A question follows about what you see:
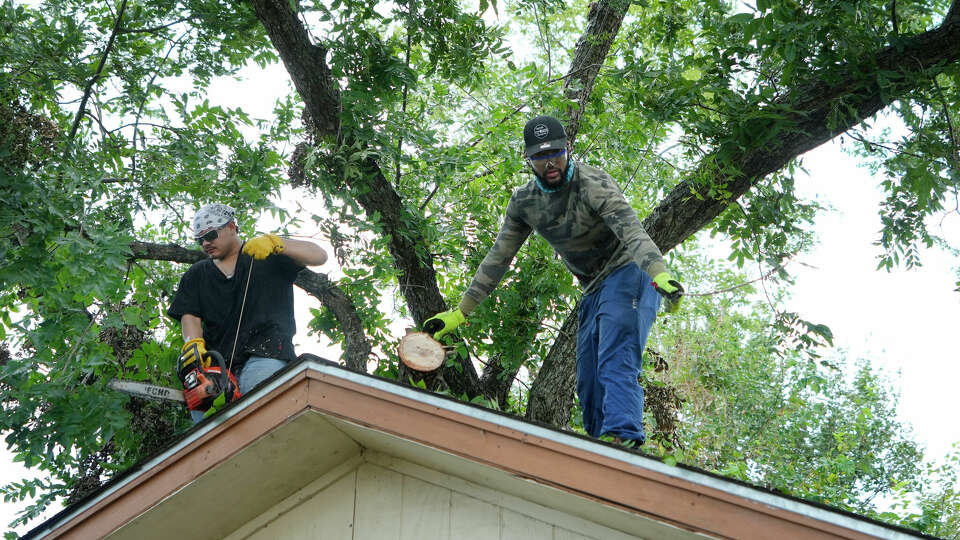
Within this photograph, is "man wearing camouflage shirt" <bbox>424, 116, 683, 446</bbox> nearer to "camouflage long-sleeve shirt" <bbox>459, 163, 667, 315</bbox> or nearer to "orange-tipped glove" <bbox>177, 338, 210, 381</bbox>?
"camouflage long-sleeve shirt" <bbox>459, 163, 667, 315</bbox>

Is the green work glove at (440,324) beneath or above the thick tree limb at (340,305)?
beneath

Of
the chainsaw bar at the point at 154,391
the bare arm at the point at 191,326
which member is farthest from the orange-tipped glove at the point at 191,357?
the bare arm at the point at 191,326

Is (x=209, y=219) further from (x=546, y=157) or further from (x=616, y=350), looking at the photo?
(x=616, y=350)

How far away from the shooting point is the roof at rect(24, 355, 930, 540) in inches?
110

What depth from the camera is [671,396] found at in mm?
7895

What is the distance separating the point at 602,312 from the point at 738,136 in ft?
6.75

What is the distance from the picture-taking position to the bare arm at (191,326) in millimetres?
4926

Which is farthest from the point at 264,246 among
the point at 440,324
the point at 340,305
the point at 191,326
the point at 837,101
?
the point at 837,101

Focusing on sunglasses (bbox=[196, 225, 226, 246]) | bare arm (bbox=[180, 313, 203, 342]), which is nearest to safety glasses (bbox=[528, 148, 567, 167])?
sunglasses (bbox=[196, 225, 226, 246])

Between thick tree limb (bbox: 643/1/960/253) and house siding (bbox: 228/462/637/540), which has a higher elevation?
thick tree limb (bbox: 643/1/960/253)

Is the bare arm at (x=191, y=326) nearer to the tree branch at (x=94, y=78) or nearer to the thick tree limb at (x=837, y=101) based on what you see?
the tree branch at (x=94, y=78)

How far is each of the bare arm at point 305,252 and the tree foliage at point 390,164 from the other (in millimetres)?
1198

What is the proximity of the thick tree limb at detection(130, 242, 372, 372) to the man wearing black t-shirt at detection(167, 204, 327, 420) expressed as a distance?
1.73 meters

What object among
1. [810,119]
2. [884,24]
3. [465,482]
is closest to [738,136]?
[810,119]
